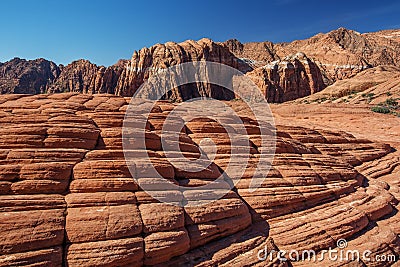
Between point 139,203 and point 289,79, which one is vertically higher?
point 289,79

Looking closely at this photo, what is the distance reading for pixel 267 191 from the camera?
45.4 ft

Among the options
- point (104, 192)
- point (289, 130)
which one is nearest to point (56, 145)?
point (104, 192)

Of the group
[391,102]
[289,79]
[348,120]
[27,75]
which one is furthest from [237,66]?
[27,75]

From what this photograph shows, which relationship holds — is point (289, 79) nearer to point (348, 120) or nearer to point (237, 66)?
point (237, 66)

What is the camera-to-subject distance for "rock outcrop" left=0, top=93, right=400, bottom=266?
8.70 metres

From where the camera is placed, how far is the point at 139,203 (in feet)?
33.9

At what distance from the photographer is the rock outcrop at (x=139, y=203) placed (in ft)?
28.5

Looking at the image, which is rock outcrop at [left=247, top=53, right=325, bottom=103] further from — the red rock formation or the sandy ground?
the red rock formation

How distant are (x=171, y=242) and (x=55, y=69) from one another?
176 meters

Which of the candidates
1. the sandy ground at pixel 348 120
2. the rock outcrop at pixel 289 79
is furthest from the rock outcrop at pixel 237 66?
the sandy ground at pixel 348 120

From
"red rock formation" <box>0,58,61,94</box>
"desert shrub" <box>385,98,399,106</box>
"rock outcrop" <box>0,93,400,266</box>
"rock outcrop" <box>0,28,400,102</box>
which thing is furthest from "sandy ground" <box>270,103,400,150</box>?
"red rock formation" <box>0,58,61,94</box>

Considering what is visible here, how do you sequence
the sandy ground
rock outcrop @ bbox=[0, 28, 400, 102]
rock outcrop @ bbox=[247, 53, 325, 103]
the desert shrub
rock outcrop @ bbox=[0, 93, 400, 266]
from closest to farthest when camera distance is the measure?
1. rock outcrop @ bbox=[0, 93, 400, 266]
2. the sandy ground
3. the desert shrub
4. rock outcrop @ bbox=[247, 53, 325, 103]
5. rock outcrop @ bbox=[0, 28, 400, 102]

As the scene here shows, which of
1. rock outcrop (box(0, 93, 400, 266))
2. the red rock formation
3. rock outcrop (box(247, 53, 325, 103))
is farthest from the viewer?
the red rock formation

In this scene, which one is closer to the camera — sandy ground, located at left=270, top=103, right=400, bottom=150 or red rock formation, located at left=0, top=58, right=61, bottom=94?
sandy ground, located at left=270, top=103, right=400, bottom=150
